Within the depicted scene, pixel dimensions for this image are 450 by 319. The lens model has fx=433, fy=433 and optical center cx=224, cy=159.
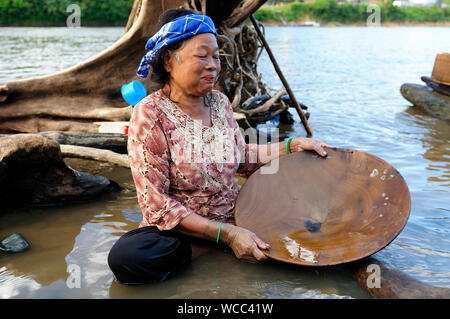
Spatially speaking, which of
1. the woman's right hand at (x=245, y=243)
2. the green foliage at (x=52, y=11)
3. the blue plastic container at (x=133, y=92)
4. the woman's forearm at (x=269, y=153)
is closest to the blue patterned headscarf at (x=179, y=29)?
the woman's forearm at (x=269, y=153)

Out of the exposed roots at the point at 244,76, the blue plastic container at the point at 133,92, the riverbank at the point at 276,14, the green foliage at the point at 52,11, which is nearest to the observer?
the blue plastic container at the point at 133,92

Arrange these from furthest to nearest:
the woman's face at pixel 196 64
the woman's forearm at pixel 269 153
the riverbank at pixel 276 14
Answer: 1. the riverbank at pixel 276 14
2. the woman's forearm at pixel 269 153
3. the woman's face at pixel 196 64

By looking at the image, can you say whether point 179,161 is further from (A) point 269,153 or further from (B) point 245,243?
(A) point 269,153

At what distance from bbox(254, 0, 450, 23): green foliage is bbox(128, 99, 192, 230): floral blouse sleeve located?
4147 centimetres

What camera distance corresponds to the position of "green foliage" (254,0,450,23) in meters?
43.5

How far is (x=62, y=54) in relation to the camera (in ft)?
44.0

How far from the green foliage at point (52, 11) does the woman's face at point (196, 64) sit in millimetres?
26206

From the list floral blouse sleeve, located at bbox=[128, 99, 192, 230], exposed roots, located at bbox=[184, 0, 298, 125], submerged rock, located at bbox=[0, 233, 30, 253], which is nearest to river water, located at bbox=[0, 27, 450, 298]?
submerged rock, located at bbox=[0, 233, 30, 253]

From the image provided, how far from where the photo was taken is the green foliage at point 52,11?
27.9 m

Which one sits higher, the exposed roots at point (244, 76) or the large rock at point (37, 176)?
the exposed roots at point (244, 76)

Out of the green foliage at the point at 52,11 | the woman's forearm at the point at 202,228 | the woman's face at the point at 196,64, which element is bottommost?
the woman's forearm at the point at 202,228

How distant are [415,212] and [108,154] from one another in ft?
7.47

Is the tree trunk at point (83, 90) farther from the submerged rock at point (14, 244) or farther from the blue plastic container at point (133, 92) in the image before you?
the submerged rock at point (14, 244)
